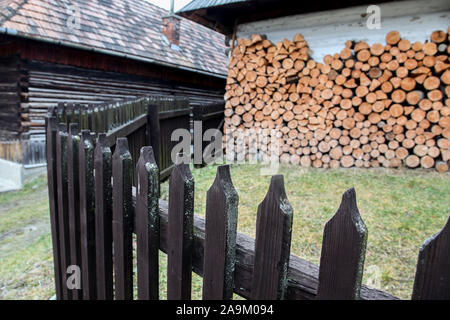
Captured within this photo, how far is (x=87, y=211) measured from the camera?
148 centimetres

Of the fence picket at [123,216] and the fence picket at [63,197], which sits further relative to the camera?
the fence picket at [63,197]

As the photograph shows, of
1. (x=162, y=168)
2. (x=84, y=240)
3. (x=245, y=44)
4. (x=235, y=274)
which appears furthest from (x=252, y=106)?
(x=235, y=274)

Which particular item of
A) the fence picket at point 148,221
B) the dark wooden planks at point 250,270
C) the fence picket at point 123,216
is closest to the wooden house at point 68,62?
the fence picket at point 123,216

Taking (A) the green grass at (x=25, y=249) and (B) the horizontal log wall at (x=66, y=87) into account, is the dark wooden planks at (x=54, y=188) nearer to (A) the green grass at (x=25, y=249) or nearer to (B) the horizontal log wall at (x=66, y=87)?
(A) the green grass at (x=25, y=249)

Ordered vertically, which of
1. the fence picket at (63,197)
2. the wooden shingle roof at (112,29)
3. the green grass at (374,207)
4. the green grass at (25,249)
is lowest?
the green grass at (25,249)

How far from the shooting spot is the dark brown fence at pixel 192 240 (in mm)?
703

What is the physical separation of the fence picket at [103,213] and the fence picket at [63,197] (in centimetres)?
43

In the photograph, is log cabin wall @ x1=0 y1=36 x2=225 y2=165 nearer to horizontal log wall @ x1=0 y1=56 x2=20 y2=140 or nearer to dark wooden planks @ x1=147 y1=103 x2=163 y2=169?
horizontal log wall @ x1=0 y1=56 x2=20 y2=140

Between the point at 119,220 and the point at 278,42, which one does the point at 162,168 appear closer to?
the point at 278,42

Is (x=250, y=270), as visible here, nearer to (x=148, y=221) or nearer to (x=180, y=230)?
(x=180, y=230)

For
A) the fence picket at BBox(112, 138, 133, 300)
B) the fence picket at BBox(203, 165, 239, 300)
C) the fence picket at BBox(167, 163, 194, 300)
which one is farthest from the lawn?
the fence picket at BBox(203, 165, 239, 300)

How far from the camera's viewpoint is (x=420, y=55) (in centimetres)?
464

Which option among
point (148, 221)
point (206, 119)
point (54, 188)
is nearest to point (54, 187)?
point (54, 188)

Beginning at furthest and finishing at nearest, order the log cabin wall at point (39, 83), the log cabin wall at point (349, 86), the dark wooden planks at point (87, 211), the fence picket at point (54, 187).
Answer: the log cabin wall at point (39, 83) → the log cabin wall at point (349, 86) → the fence picket at point (54, 187) → the dark wooden planks at point (87, 211)
